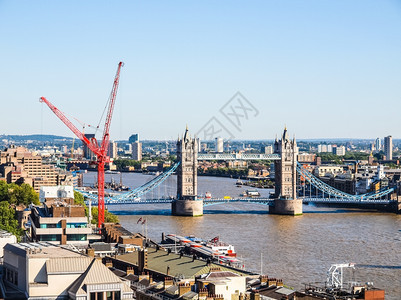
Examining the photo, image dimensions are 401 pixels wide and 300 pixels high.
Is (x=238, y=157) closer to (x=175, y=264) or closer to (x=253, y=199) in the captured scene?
(x=253, y=199)

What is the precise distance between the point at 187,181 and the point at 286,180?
9.89 metres

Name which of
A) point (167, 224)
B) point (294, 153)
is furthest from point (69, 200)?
point (294, 153)

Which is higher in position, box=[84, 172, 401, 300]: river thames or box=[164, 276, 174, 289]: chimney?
box=[164, 276, 174, 289]: chimney

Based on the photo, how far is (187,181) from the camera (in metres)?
86.5

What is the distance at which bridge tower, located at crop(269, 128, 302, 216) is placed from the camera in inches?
3292

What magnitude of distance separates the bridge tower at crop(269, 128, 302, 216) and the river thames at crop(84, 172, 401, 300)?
1.77m

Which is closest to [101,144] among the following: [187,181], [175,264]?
[187,181]

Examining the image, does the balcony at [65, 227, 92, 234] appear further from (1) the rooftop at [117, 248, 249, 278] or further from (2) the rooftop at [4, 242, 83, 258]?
(2) the rooftop at [4, 242, 83, 258]

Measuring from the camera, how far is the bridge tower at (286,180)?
8362 cm

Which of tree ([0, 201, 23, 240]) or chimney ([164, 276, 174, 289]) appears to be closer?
chimney ([164, 276, 174, 289])

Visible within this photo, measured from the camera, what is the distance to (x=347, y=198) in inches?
3775

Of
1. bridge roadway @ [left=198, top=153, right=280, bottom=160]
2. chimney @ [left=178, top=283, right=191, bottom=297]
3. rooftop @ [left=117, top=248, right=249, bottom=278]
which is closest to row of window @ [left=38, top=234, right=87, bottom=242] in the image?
rooftop @ [left=117, top=248, right=249, bottom=278]

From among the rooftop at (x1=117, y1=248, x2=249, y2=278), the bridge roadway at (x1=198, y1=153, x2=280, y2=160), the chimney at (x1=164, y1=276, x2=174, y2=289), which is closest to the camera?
the chimney at (x1=164, y1=276, x2=174, y2=289)

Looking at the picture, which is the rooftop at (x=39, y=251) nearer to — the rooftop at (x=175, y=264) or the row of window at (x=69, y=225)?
the rooftop at (x=175, y=264)
